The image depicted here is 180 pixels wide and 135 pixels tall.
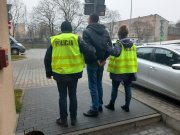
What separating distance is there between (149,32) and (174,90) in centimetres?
5840

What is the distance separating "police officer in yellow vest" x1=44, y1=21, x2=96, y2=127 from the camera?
405 centimetres

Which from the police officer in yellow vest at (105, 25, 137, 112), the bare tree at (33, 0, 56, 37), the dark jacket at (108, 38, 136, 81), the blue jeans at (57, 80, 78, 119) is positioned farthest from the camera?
the bare tree at (33, 0, 56, 37)

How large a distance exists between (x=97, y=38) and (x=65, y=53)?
819mm

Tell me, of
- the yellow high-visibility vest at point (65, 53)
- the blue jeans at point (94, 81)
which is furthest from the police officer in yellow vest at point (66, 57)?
the blue jeans at point (94, 81)

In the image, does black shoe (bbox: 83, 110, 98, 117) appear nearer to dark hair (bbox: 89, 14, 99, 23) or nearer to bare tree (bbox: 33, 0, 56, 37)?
dark hair (bbox: 89, 14, 99, 23)

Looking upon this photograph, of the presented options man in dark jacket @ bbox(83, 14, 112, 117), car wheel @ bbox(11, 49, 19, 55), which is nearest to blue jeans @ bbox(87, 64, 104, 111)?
man in dark jacket @ bbox(83, 14, 112, 117)

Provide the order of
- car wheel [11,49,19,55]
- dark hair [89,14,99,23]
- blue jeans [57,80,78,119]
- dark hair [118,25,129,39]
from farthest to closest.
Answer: car wheel [11,49,19,55]
dark hair [118,25,129,39]
dark hair [89,14,99,23]
blue jeans [57,80,78,119]

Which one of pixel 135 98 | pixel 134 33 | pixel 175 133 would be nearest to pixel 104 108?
pixel 135 98

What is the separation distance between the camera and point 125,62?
496cm

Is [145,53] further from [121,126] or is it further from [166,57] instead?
[121,126]

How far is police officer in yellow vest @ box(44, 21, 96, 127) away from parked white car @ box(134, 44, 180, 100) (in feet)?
7.79

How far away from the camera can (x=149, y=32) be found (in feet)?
202

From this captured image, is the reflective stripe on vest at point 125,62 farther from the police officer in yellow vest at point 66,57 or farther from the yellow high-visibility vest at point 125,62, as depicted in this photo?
the police officer in yellow vest at point 66,57

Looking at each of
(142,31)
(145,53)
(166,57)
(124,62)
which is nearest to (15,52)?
(145,53)
